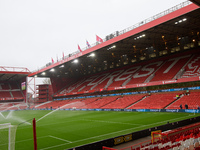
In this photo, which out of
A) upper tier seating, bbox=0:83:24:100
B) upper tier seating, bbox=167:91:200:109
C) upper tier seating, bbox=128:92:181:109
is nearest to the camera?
upper tier seating, bbox=167:91:200:109

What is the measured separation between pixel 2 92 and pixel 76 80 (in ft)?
98.5

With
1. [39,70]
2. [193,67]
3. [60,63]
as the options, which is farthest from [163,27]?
[39,70]

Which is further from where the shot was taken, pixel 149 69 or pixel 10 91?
pixel 10 91

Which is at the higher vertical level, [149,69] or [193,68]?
[149,69]

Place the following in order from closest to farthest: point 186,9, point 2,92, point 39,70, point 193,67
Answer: point 186,9, point 193,67, point 39,70, point 2,92

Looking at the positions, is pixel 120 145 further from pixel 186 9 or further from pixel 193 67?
pixel 193 67

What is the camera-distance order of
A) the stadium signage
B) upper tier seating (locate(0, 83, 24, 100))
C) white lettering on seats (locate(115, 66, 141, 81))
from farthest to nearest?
1. upper tier seating (locate(0, 83, 24, 100))
2. white lettering on seats (locate(115, 66, 141, 81))
3. the stadium signage

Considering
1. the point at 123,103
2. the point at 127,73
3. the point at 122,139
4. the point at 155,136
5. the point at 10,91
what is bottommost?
the point at 122,139

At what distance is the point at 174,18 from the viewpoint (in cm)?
2339

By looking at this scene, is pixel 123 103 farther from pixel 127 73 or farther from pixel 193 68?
pixel 193 68

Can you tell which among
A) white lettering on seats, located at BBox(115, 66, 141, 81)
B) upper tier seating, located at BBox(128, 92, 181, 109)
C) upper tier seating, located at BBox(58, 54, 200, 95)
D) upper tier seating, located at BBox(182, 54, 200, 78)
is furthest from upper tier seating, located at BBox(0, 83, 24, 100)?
upper tier seating, located at BBox(182, 54, 200, 78)

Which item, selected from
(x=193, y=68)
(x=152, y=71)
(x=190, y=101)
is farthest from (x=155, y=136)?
(x=152, y=71)

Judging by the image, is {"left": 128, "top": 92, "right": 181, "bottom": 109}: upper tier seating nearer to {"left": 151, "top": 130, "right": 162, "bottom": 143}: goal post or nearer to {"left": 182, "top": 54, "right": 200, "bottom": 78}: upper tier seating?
{"left": 182, "top": 54, "right": 200, "bottom": 78}: upper tier seating

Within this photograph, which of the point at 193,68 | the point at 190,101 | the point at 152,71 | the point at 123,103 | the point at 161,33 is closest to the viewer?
the point at 190,101
